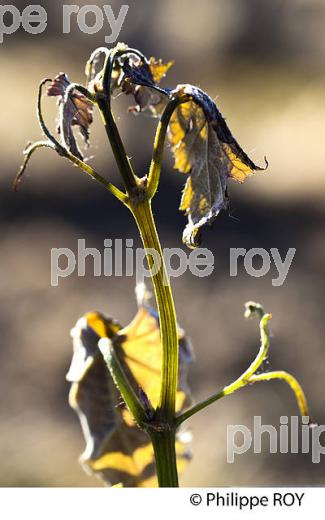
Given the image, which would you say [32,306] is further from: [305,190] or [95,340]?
[95,340]

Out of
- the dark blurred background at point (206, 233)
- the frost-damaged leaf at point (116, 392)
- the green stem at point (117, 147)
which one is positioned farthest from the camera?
the dark blurred background at point (206, 233)

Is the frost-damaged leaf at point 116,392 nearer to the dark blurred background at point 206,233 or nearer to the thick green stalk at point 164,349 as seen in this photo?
the thick green stalk at point 164,349

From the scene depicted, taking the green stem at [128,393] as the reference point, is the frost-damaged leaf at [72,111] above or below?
above

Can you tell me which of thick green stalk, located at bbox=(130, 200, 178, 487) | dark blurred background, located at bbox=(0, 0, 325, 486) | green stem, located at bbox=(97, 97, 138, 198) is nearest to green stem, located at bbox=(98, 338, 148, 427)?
thick green stalk, located at bbox=(130, 200, 178, 487)

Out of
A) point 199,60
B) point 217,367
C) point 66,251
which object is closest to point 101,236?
point 66,251

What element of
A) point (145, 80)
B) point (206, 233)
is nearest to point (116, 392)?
point (145, 80)

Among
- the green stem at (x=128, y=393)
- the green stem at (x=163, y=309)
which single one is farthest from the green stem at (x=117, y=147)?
the green stem at (x=128, y=393)

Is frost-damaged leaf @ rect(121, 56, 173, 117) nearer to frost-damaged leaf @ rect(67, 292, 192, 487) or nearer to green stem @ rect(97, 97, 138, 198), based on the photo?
green stem @ rect(97, 97, 138, 198)
